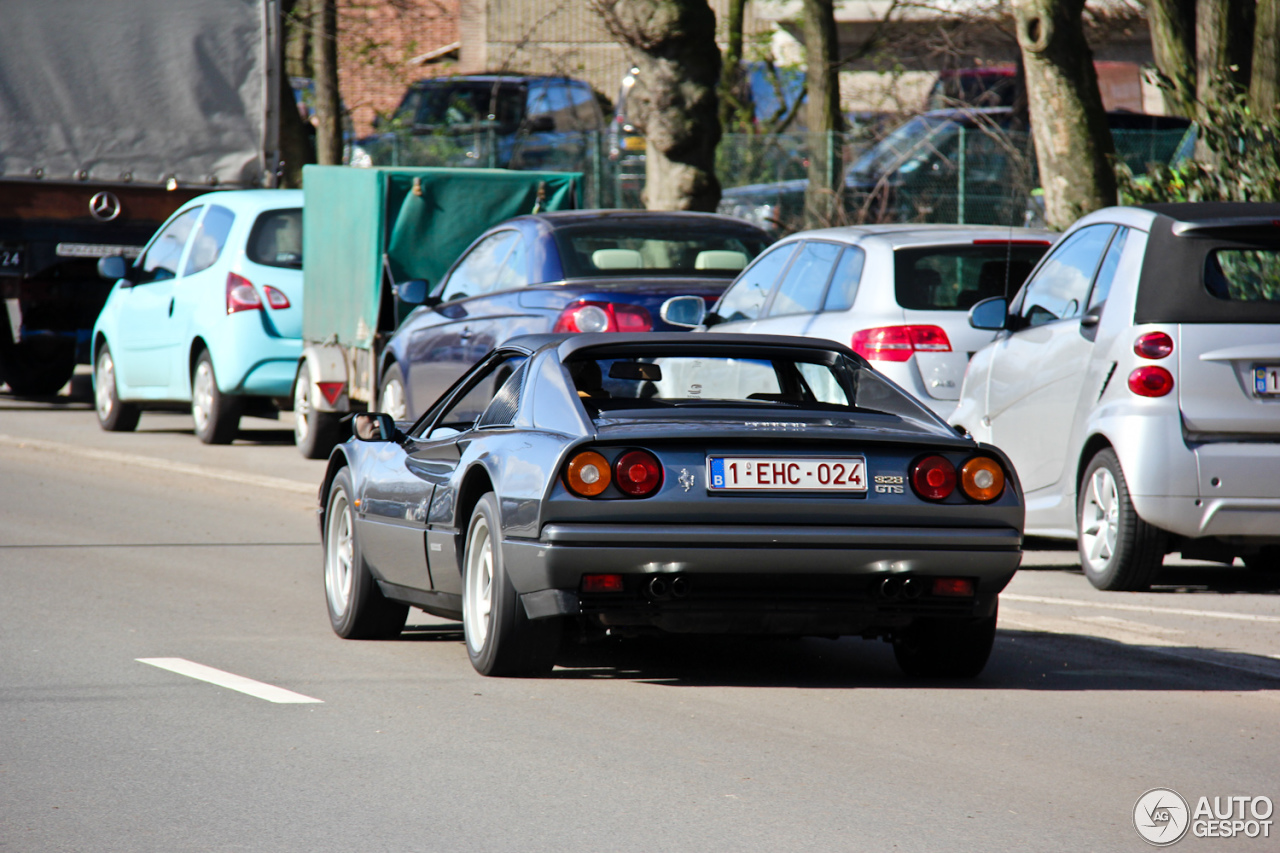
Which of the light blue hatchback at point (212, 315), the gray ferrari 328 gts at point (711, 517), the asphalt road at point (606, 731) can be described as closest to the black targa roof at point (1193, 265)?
the asphalt road at point (606, 731)

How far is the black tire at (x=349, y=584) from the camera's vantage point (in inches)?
311

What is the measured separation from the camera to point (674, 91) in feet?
59.6

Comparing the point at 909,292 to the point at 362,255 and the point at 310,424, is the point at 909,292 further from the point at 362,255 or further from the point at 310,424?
the point at 310,424

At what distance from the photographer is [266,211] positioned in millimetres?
16109

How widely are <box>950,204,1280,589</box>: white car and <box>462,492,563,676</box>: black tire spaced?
331 cm

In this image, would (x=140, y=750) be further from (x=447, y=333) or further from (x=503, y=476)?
(x=447, y=333)

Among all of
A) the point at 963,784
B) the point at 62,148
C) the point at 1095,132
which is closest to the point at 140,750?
the point at 963,784

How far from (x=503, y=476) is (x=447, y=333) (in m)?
6.40

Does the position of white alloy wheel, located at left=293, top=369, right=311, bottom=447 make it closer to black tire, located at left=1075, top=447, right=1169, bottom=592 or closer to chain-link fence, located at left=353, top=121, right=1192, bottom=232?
chain-link fence, located at left=353, top=121, right=1192, bottom=232

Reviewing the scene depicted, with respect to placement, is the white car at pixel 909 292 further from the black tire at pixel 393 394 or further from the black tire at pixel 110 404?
the black tire at pixel 110 404

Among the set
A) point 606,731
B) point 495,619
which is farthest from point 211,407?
point 606,731

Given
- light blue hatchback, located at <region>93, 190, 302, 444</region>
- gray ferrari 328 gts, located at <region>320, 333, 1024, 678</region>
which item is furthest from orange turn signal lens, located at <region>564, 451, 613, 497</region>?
light blue hatchback, located at <region>93, 190, 302, 444</region>

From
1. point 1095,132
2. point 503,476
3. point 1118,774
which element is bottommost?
point 1118,774

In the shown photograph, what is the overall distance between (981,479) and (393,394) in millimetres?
7774
